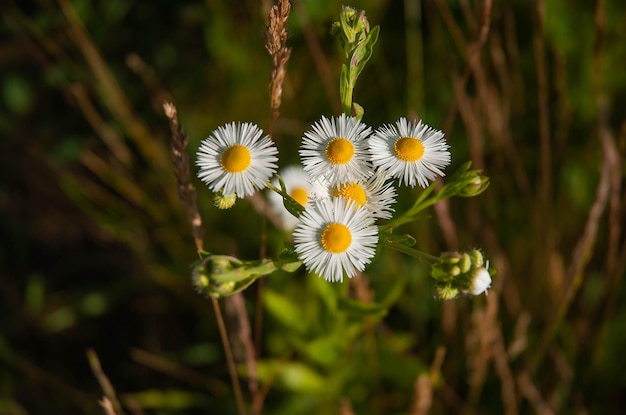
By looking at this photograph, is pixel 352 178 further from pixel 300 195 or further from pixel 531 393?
pixel 531 393

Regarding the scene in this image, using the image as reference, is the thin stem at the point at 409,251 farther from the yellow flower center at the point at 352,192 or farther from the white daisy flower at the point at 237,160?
the white daisy flower at the point at 237,160

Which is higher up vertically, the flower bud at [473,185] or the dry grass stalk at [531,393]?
the dry grass stalk at [531,393]

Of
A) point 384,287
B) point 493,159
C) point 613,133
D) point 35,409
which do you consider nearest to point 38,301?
point 35,409

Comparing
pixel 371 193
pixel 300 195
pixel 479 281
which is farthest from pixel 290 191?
pixel 479 281

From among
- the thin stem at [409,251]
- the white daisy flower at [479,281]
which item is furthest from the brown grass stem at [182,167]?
the white daisy flower at [479,281]

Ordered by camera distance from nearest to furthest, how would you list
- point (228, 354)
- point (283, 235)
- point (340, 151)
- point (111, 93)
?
1. point (340, 151)
2. point (228, 354)
3. point (283, 235)
4. point (111, 93)

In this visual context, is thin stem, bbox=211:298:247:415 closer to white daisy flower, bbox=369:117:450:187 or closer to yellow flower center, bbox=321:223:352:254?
yellow flower center, bbox=321:223:352:254

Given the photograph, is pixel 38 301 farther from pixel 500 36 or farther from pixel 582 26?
pixel 582 26
